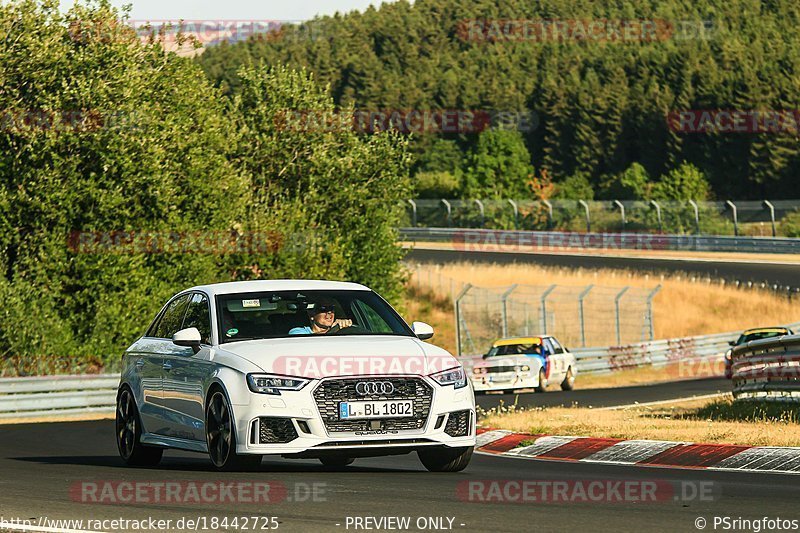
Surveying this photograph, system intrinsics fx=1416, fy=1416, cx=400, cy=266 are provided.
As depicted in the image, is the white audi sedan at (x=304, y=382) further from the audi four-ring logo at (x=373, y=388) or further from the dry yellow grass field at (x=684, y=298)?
the dry yellow grass field at (x=684, y=298)

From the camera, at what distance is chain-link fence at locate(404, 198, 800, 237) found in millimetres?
83875

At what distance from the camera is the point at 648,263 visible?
223 ft

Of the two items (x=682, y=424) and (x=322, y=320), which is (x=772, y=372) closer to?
(x=682, y=424)

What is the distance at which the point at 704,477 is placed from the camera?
11984mm

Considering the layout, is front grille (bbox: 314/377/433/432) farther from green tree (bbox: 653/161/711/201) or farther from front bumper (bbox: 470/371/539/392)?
green tree (bbox: 653/161/711/201)

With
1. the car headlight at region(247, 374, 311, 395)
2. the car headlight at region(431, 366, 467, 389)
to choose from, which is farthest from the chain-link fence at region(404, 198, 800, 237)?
the car headlight at region(247, 374, 311, 395)

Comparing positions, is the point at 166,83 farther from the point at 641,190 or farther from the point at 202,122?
the point at 641,190

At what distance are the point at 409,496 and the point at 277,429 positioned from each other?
1.61 metres

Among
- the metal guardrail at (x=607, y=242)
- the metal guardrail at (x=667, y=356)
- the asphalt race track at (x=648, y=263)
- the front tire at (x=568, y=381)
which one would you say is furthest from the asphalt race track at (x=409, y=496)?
the metal guardrail at (x=607, y=242)

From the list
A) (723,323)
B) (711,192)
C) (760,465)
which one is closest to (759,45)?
(711,192)

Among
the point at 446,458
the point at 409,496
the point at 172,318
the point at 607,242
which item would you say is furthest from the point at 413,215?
the point at 409,496

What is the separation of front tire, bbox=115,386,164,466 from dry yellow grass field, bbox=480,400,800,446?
5622mm

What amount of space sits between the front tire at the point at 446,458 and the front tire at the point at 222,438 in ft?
4.89

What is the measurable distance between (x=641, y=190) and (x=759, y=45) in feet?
59.8
